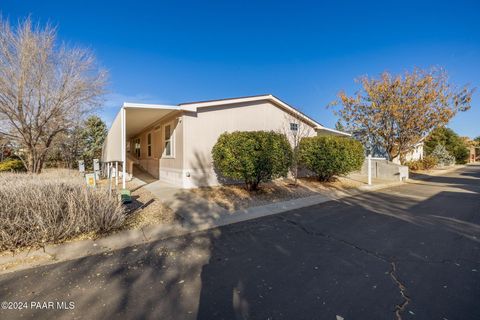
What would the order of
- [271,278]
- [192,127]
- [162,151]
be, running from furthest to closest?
[162,151] < [192,127] < [271,278]

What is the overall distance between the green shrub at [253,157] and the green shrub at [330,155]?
3428 mm

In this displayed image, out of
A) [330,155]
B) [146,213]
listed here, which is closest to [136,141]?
[146,213]

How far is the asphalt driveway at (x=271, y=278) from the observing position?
2.45 metres

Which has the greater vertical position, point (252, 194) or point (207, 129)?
point (207, 129)

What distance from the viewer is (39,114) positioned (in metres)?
12.0

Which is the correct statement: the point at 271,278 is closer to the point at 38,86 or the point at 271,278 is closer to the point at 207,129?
the point at 207,129

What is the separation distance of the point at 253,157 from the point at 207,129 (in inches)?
119

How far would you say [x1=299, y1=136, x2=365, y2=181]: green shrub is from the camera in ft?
36.9

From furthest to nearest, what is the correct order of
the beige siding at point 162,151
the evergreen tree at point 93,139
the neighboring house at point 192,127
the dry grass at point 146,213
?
the evergreen tree at point 93,139
the beige siding at point 162,151
the neighboring house at point 192,127
the dry grass at point 146,213

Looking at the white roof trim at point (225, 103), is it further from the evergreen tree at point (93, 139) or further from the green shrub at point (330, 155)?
the evergreen tree at point (93, 139)

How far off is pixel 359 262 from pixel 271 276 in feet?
4.84

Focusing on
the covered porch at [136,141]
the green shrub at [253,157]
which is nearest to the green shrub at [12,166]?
the covered porch at [136,141]

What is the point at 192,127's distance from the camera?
31.9ft

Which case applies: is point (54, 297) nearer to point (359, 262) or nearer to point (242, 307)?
point (242, 307)
